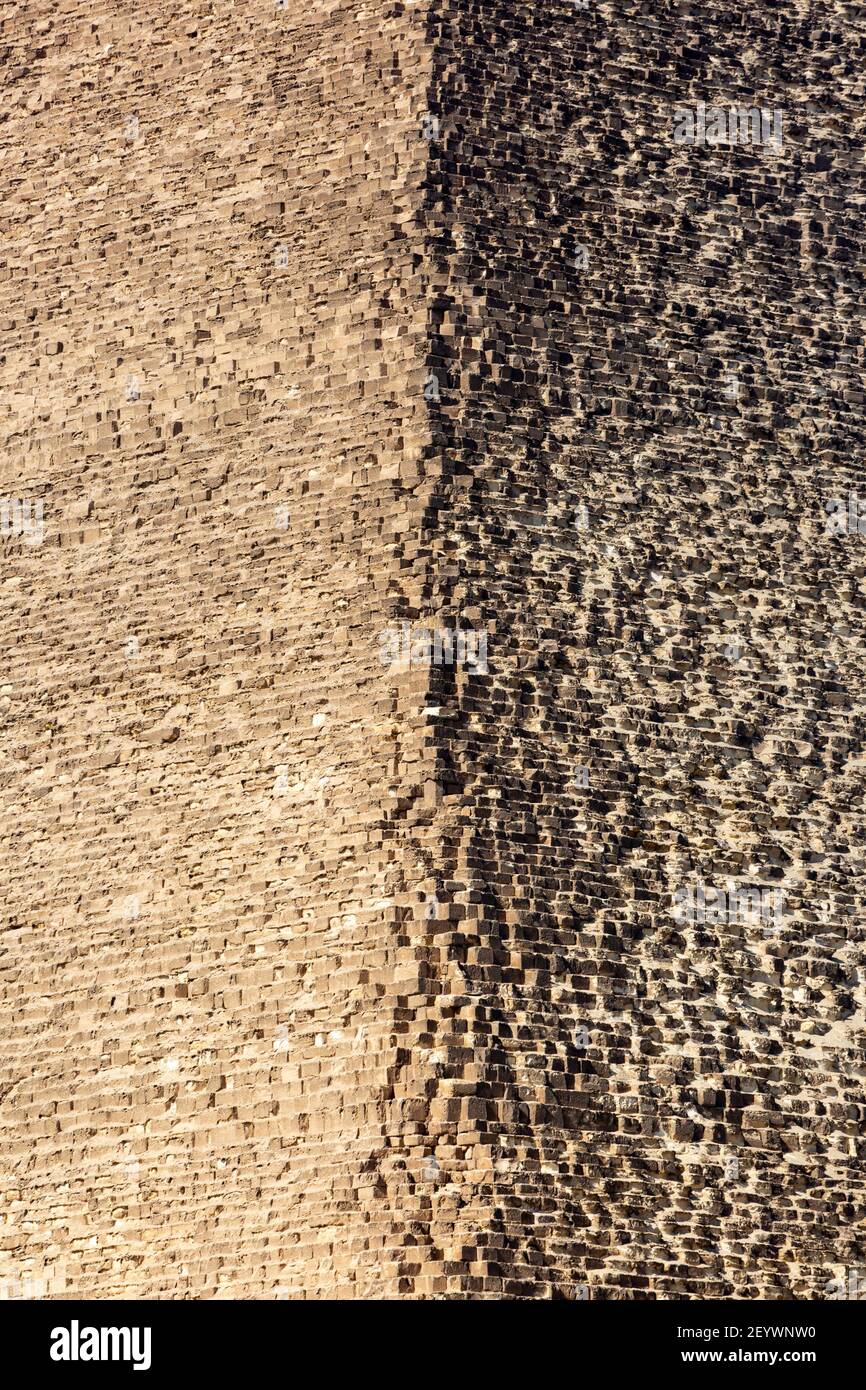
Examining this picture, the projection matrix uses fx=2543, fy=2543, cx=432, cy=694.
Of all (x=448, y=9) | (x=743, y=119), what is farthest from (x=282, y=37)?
(x=743, y=119)

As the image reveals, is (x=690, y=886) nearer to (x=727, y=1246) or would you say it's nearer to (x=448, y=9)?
(x=727, y=1246)

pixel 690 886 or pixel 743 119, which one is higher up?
pixel 743 119
